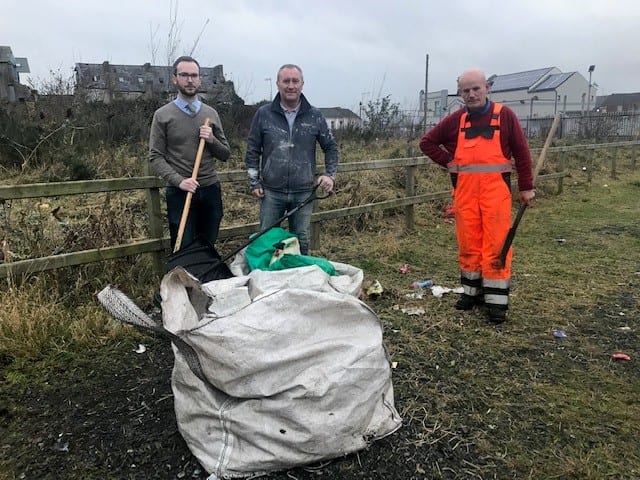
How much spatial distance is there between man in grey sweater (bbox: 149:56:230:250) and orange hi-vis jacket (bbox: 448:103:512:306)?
69.8 inches

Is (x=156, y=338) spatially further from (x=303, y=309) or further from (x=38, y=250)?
(x=303, y=309)

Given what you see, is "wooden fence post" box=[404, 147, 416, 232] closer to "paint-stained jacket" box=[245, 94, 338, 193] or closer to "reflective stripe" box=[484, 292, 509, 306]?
"paint-stained jacket" box=[245, 94, 338, 193]

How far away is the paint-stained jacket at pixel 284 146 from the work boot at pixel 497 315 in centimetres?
160

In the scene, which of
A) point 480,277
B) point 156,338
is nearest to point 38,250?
point 156,338

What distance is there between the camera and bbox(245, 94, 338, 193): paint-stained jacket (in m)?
3.87

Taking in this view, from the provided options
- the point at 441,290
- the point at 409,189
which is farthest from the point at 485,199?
the point at 409,189

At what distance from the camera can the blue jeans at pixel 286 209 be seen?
13.2ft

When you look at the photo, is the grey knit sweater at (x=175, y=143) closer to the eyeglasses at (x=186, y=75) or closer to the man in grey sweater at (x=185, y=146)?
the man in grey sweater at (x=185, y=146)

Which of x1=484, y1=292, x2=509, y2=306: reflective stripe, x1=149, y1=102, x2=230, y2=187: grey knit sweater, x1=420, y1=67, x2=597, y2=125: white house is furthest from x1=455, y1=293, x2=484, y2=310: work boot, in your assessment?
x1=420, y1=67, x2=597, y2=125: white house

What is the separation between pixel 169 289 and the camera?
2.32 metres

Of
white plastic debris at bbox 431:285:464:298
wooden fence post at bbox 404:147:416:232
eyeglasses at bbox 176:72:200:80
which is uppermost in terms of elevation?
eyeglasses at bbox 176:72:200:80

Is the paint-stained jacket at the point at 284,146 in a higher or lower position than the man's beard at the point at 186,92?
lower

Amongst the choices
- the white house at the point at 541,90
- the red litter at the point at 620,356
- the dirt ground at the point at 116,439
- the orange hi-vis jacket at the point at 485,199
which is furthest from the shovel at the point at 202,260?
the white house at the point at 541,90

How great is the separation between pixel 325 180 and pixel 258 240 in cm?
84
